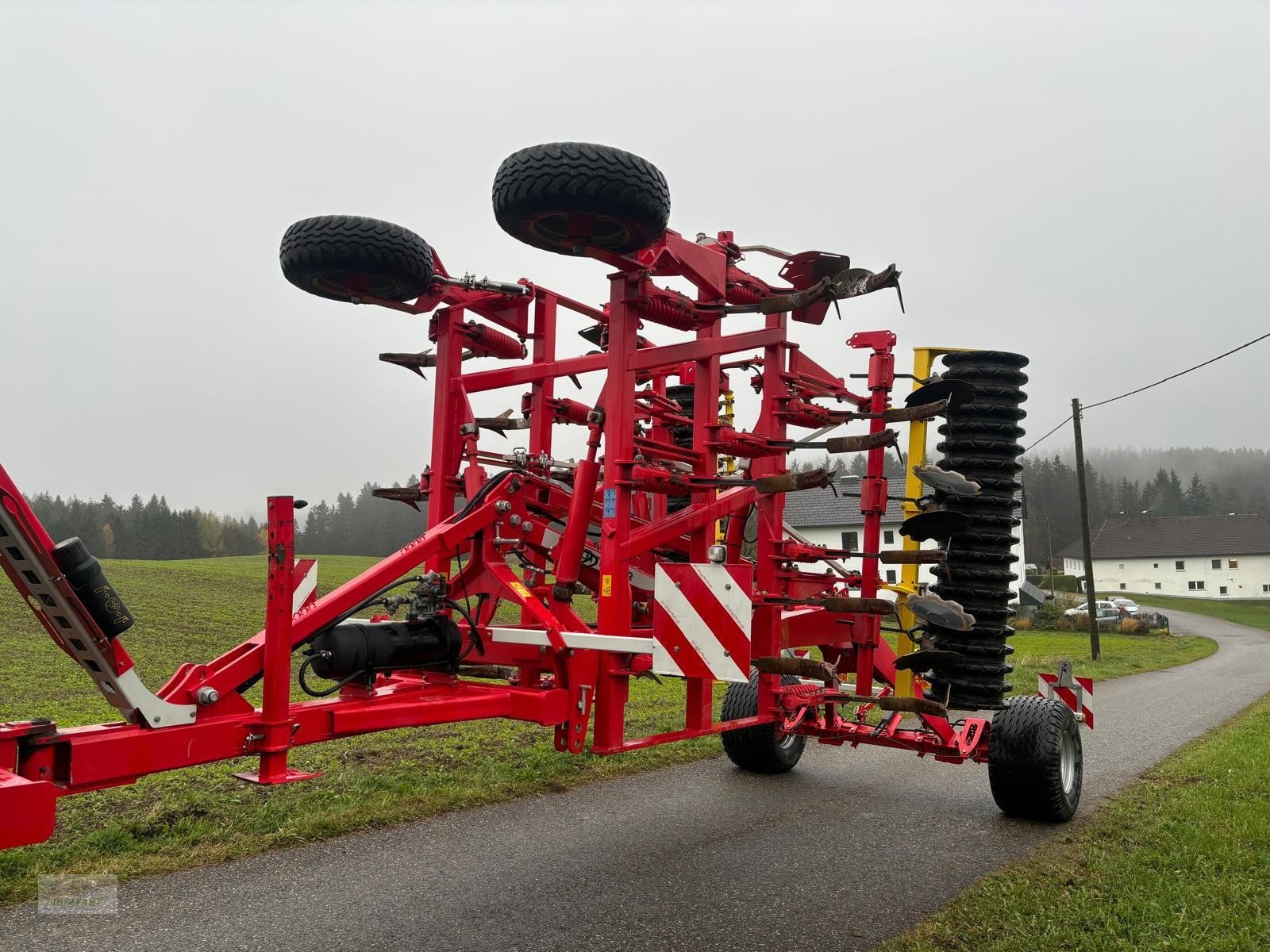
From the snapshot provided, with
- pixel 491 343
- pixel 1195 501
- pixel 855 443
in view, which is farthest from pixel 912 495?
pixel 1195 501

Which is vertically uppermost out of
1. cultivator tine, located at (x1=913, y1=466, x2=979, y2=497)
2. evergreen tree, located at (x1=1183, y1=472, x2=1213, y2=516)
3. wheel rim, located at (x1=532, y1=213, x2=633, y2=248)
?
evergreen tree, located at (x1=1183, y1=472, x2=1213, y2=516)

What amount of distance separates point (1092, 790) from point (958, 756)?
6.40ft

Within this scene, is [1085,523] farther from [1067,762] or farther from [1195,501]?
[1195,501]

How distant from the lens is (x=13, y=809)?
2.53 meters

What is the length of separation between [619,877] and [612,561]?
1717 mm

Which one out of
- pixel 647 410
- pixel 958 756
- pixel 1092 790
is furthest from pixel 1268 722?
pixel 647 410

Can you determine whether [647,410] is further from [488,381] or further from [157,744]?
[157,744]

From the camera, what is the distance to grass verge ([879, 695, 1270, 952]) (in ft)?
13.3

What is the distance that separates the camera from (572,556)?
15.9 feet

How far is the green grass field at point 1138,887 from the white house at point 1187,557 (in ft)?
268

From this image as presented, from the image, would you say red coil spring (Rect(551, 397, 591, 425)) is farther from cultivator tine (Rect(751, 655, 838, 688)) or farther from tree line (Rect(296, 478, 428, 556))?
tree line (Rect(296, 478, 428, 556))

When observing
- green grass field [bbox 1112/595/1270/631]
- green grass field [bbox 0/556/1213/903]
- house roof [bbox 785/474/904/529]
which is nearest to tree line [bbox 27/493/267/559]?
house roof [bbox 785/474/904/529]

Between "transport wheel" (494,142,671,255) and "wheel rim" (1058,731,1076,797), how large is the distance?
14.3 ft

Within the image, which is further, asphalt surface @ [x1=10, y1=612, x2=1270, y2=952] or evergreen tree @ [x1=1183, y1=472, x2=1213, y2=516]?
evergreen tree @ [x1=1183, y1=472, x2=1213, y2=516]
